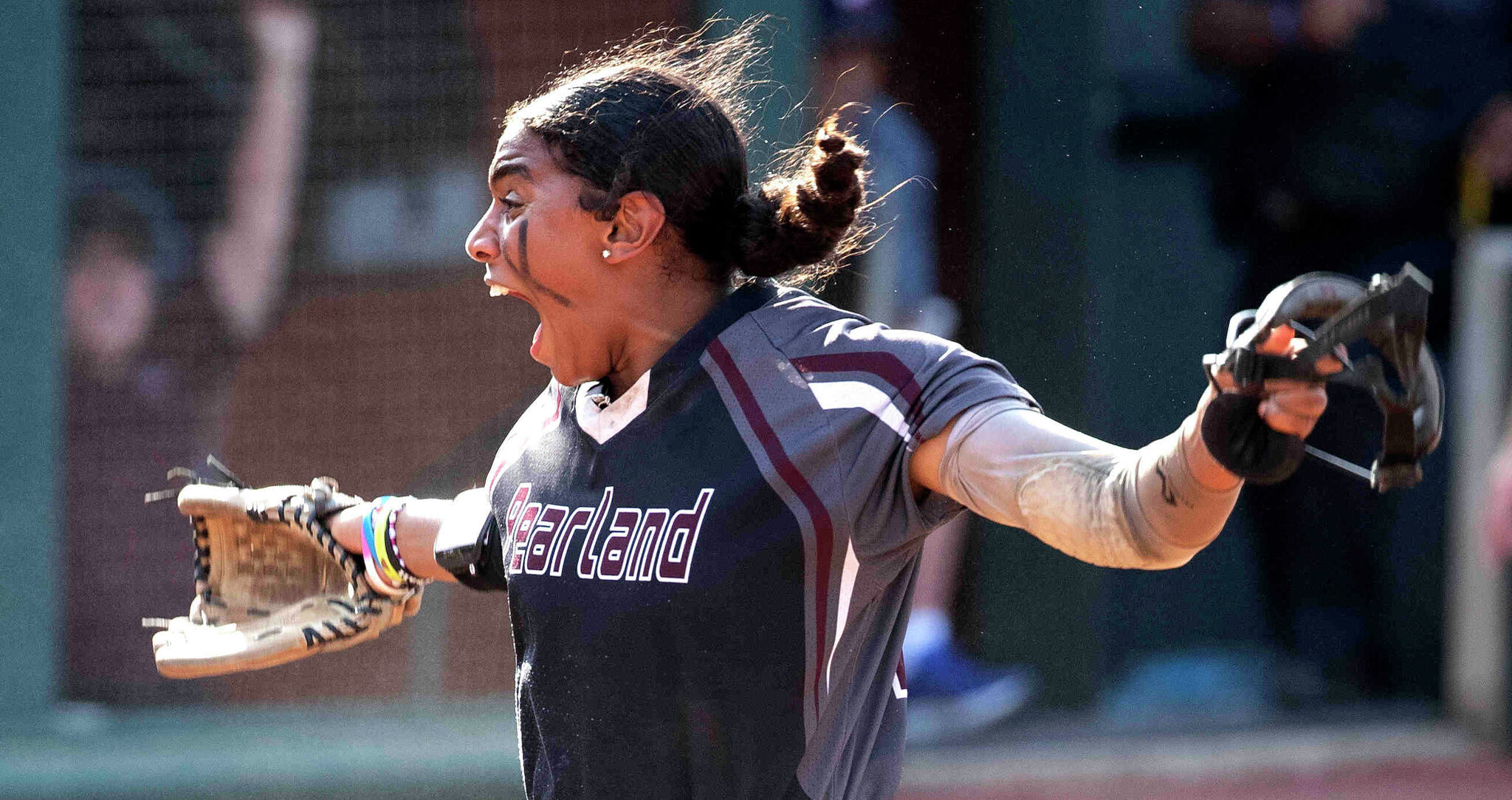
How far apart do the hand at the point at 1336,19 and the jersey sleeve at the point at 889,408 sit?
4.06m

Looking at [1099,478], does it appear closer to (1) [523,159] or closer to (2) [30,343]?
(1) [523,159]

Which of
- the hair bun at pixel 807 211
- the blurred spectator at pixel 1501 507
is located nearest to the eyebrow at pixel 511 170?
the hair bun at pixel 807 211

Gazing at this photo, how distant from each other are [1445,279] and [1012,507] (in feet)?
16.4

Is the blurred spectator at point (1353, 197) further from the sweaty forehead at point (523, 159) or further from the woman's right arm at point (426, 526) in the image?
the sweaty forehead at point (523, 159)

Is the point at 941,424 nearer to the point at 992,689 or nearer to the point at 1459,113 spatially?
the point at 992,689

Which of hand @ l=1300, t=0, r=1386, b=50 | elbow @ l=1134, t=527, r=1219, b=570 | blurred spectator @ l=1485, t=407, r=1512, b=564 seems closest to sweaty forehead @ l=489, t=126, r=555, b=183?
elbow @ l=1134, t=527, r=1219, b=570

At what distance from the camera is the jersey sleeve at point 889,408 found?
182 centimetres

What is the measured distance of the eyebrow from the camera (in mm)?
2139

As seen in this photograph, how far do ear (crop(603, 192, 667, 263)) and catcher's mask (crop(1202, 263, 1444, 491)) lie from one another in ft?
2.69

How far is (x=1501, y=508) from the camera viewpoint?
5.01 metres

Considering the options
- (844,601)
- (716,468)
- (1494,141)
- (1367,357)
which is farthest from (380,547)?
(1494,141)

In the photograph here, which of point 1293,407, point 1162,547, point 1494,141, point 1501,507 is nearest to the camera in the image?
point 1293,407

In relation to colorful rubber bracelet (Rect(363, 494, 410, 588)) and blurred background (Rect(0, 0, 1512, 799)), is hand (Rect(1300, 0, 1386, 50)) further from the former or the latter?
colorful rubber bracelet (Rect(363, 494, 410, 588))

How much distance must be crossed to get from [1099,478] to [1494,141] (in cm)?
505
